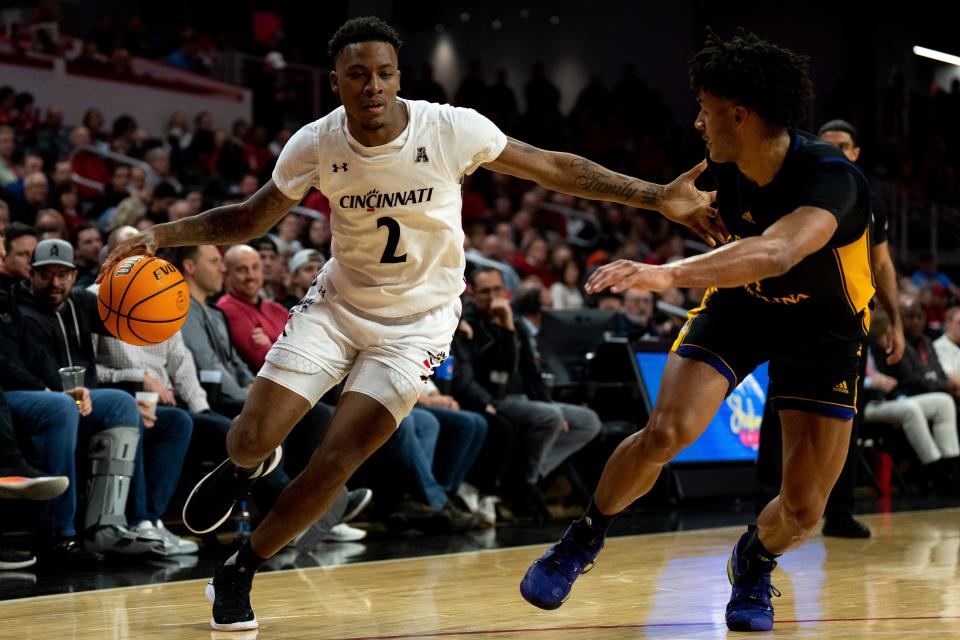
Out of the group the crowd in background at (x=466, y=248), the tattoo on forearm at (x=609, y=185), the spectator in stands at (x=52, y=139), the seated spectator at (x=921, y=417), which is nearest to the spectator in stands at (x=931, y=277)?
the crowd in background at (x=466, y=248)

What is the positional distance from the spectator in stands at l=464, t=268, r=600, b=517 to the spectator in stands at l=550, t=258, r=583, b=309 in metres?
3.34

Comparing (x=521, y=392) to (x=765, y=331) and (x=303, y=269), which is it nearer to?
(x=303, y=269)

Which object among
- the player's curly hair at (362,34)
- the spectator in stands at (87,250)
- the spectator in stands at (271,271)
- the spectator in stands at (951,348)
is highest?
the player's curly hair at (362,34)

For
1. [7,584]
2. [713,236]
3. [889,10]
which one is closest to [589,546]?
[713,236]

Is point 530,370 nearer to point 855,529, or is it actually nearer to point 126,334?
point 855,529

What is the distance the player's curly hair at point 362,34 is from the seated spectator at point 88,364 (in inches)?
110

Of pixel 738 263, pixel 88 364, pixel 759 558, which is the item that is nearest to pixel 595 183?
pixel 738 263

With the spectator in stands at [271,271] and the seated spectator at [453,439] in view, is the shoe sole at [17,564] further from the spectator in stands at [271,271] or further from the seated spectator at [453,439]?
the spectator in stands at [271,271]

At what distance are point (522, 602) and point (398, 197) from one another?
177cm

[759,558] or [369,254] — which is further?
[759,558]

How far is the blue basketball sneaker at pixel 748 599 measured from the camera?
4312mm

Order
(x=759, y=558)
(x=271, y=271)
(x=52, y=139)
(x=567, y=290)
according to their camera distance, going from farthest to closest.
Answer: (x=52, y=139)
(x=567, y=290)
(x=271, y=271)
(x=759, y=558)

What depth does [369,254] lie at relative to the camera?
167 inches

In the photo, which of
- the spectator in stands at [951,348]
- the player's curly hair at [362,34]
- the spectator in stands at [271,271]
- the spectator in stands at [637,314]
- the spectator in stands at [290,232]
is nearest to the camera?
the player's curly hair at [362,34]
